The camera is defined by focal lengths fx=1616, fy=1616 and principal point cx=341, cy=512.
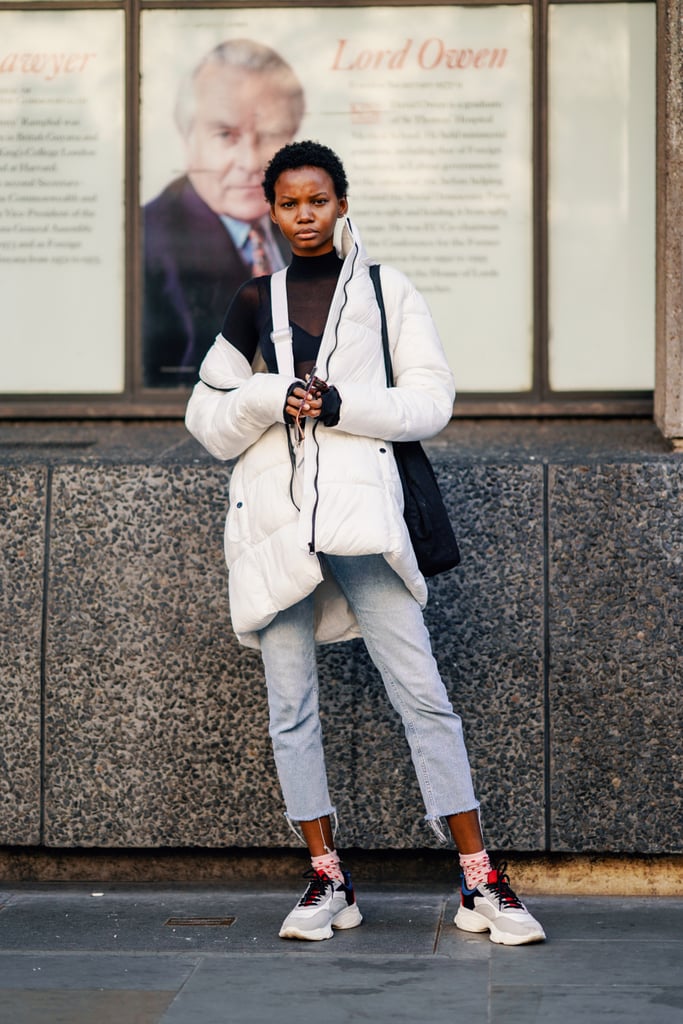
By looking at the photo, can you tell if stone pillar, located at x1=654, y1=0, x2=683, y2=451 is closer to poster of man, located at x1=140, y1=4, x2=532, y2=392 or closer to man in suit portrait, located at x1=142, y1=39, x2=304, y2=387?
poster of man, located at x1=140, y1=4, x2=532, y2=392

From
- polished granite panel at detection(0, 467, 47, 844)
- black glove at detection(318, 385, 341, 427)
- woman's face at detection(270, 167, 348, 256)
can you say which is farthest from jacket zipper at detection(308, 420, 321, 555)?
polished granite panel at detection(0, 467, 47, 844)

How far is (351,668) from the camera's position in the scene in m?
5.14

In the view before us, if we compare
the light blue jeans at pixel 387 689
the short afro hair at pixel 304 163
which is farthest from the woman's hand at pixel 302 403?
the short afro hair at pixel 304 163

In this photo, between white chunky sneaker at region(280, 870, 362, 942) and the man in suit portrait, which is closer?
white chunky sneaker at region(280, 870, 362, 942)

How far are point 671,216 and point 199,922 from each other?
2.68 meters

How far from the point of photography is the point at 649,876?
5113mm

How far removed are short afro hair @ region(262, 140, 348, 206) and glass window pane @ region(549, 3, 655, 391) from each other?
4.72ft

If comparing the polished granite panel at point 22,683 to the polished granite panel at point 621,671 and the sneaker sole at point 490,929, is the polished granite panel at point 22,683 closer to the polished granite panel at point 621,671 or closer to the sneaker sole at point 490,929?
the sneaker sole at point 490,929

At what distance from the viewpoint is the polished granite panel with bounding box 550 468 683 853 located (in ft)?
16.5

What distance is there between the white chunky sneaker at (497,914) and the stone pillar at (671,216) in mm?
1625

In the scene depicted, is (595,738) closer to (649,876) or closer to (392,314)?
(649,876)

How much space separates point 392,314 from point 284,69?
66.7 inches

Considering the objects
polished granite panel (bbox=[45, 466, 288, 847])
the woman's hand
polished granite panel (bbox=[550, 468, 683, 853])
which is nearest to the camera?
the woman's hand

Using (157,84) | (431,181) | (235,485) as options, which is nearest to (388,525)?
(235,485)
